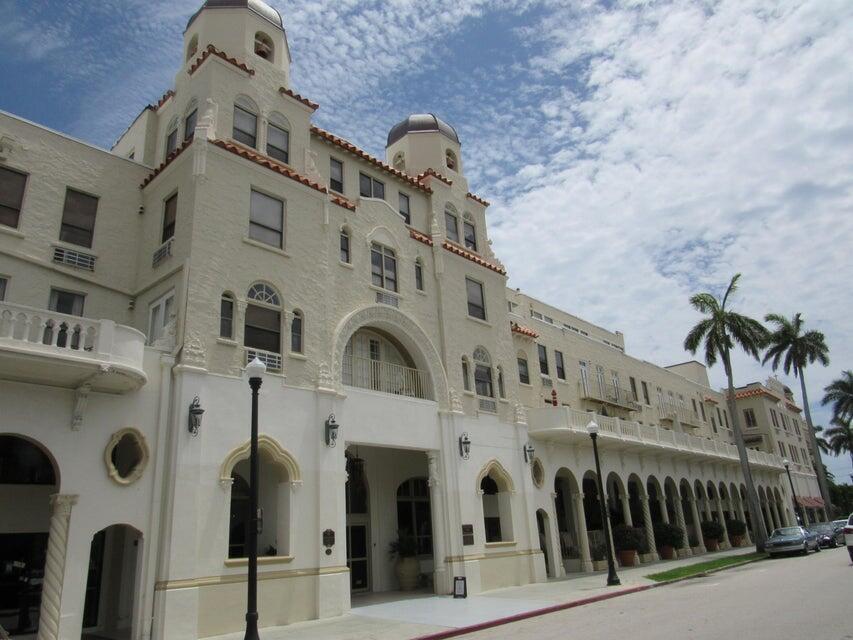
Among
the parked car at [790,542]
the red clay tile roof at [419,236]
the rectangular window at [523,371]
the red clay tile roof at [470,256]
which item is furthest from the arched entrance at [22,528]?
the parked car at [790,542]

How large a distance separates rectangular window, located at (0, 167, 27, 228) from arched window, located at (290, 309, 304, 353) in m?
7.49

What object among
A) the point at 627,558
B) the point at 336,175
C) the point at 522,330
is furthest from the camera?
the point at 522,330

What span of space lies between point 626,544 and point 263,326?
71.8 feet

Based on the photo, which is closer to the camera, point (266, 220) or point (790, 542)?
point (266, 220)

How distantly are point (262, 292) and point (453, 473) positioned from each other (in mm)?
9391

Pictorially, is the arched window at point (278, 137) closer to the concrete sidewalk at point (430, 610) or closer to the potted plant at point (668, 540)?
the concrete sidewalk at point (430, 610)

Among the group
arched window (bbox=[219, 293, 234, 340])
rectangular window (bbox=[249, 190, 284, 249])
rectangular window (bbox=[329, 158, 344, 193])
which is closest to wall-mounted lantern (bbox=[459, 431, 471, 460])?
rectangular window (bbox=[249, 190, 284, 249])

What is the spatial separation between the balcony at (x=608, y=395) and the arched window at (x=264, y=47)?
23.5 m

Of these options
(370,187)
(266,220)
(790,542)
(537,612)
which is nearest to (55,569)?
(266,220)

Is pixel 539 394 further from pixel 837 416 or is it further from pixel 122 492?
pixel 837 416

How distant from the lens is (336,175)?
77.7 ft

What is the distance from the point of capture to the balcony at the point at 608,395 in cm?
3647

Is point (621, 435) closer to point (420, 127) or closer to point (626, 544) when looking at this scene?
point (626, 544)

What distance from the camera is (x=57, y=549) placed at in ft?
42.9
